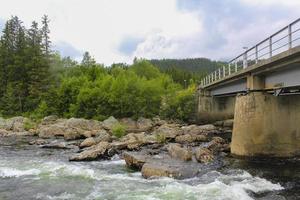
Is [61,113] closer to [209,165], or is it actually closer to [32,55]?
[32,55]

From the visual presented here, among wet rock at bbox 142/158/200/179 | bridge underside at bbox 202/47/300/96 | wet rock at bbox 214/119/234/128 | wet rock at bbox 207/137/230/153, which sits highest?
bridge underside at bbox 202/47/300/96

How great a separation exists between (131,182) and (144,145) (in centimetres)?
1234

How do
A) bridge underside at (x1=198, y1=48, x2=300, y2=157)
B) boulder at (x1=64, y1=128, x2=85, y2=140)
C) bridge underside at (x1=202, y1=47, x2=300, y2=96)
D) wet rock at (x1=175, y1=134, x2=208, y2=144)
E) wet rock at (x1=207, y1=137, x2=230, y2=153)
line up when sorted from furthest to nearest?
boulder at (x1=64, y1=128, x2=85, y2=140) < wet rock at (x1=175, y1=134, x2=208, y2=144) < wet rock at (x1=207, y1=137, x2=230, y2=153) < bridge underside at (x1=198, y1=48, x2=300, y2=157) < bridge underside at (x1=202, y1=47, x2=300, y2=96)

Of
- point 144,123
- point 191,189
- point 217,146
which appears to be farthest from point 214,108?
point 191,189

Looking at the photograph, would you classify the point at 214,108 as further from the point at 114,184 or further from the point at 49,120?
the point at 114,184

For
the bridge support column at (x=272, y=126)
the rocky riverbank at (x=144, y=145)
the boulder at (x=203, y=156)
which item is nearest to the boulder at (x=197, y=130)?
the rocky riverbank at (x=144, y=145)

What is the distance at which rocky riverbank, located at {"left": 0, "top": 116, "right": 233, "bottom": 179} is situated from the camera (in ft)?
67.8

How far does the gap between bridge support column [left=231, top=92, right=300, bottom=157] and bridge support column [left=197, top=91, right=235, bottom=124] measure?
29.1 metres

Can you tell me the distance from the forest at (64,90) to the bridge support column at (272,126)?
32.4 m

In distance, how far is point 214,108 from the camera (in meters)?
52.9

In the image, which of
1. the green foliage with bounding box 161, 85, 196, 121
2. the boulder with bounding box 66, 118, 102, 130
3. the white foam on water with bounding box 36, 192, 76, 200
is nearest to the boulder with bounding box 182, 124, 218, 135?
the boulder with bounding box 66, 118, 102, 130

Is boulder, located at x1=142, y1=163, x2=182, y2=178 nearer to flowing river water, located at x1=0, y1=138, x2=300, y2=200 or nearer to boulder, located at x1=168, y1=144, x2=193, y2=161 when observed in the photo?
flowing river water, located at x1=0, y1=138, x2=300, y2=200

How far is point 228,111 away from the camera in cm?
5216

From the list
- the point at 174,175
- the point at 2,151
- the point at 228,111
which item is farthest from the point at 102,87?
the point at 174,175
